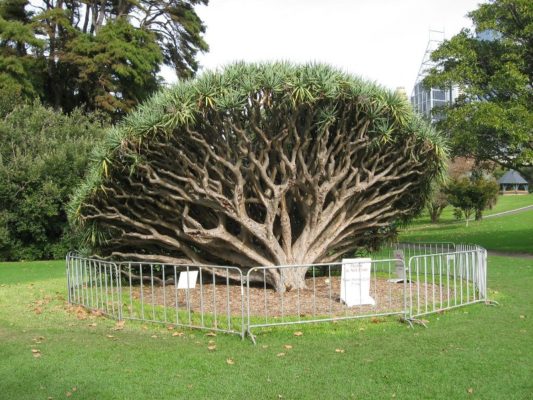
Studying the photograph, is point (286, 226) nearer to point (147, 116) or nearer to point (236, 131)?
point (236, 131)

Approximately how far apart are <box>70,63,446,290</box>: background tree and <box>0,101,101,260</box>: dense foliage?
12.1 metres

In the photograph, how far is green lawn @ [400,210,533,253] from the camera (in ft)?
80.0

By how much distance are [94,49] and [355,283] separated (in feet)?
72.8

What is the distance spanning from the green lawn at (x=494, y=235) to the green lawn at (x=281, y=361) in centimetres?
1228

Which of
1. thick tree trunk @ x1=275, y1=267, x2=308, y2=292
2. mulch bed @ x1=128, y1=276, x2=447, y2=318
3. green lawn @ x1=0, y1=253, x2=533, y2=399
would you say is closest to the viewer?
green lawn @ x1=0, y1=253, x2=533, y2=399

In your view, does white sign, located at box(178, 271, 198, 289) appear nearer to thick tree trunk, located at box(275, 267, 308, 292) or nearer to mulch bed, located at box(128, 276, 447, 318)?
mulch bed, located at box(128, 276, 447, 318)

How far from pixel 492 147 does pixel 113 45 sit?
18.0 meters

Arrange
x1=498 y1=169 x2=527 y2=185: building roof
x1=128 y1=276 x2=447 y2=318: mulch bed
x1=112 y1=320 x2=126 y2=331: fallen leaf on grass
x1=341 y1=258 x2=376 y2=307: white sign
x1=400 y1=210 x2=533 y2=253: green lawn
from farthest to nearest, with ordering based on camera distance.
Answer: x1=498 y1=169 x2=527 y2=185: building roof → x1=400 y1=210 x2=533 y2=253: green lawn → x1=341 y1=258 x2=376 y2=307: white sign → x1=128 y1=276 x2=447 y2=318: mulch bed → x1=112 y1=320 x2=126 y2=331: fallen leaf on grass

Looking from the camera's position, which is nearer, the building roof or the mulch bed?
the mulch bed

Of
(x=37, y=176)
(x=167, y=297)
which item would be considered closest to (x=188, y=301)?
(x=167, y=297)

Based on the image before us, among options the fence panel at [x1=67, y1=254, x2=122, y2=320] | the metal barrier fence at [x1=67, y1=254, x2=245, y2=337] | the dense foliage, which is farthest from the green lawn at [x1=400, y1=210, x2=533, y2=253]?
the dense foliage

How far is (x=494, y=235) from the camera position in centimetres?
2911

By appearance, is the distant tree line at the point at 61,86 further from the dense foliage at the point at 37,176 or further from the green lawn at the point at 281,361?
the green lawn at the point at 281,361

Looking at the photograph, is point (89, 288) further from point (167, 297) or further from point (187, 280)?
point (187, 280)
